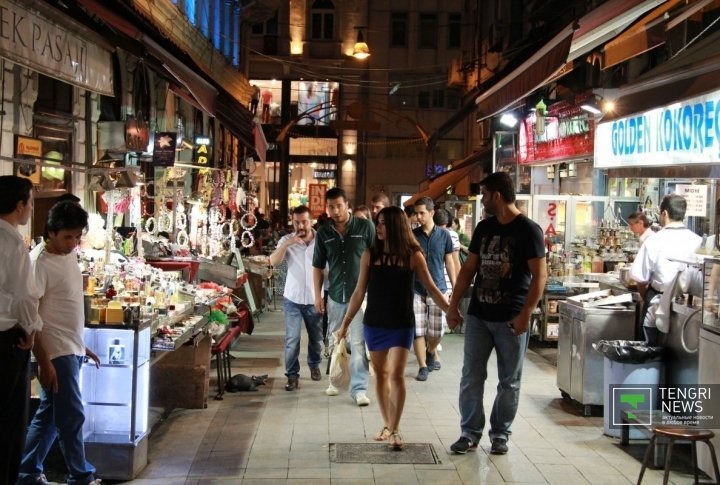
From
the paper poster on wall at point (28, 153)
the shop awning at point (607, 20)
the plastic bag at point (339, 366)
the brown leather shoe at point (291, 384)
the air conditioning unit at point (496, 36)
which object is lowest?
the brown leather shoe at point (291, 384)

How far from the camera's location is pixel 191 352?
863cm

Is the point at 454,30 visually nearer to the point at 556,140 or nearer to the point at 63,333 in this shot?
the point at 556,140

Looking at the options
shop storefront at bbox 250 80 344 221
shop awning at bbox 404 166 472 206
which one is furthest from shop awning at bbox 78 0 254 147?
shop storefront at bbox 250 80 344 221

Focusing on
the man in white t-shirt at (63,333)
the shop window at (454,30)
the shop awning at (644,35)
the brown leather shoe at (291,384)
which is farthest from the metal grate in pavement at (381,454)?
the shop window at (454,30)

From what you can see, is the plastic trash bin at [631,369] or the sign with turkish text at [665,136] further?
the plastic trash bin at [631,369]

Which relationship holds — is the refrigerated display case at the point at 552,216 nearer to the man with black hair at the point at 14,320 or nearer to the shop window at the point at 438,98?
the man with black hair at the point at 14,320

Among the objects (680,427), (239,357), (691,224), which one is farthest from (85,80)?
(691,224)

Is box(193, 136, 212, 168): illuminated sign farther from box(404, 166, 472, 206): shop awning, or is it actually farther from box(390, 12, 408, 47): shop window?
box(390, 12, 408, 47): shop window

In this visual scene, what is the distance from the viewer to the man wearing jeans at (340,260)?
30.0 ft

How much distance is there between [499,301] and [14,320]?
360 cm

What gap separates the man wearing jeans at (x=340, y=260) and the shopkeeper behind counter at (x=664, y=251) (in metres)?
2.81

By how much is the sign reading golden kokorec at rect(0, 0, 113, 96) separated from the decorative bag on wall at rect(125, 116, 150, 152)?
4.18m

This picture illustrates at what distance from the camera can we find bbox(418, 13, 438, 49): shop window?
43.7m

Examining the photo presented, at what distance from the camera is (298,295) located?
9867 mm
